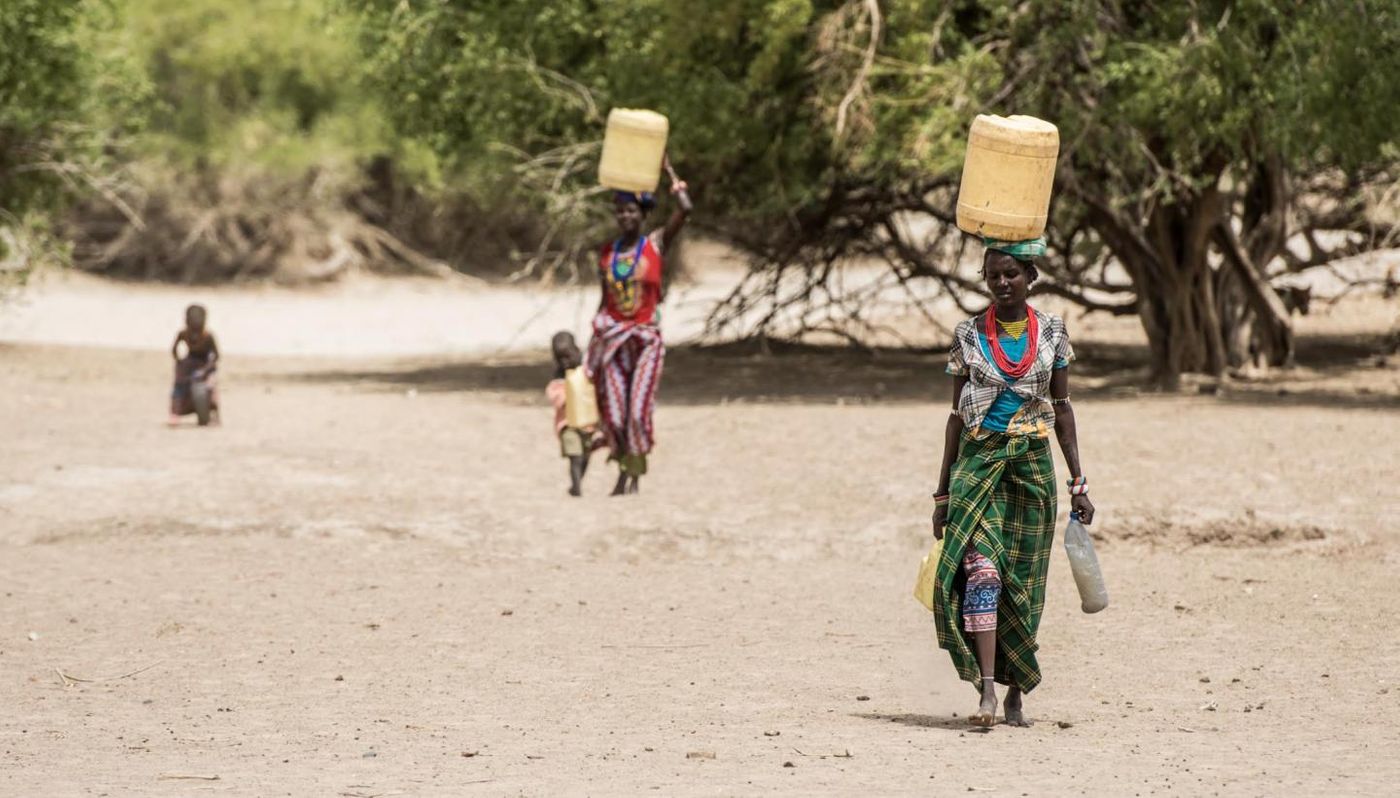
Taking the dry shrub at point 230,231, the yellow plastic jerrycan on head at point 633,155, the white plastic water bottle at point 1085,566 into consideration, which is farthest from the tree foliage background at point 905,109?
the dry shrub at point 230,231

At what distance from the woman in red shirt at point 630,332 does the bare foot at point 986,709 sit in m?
4.86

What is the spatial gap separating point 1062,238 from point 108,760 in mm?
15210

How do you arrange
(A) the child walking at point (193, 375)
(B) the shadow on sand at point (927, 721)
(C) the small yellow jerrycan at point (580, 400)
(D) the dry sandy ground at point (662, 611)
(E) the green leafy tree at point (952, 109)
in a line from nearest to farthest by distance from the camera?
1. (D) the dry sandy ground at point (662, 611)
2. (B) the shadow on sand at point (927, 721)
3. (C) the small yellow jerrycan at point (580, 400)
4. (E) the green leafy tree at point (952, 109)
5. (A) the child walking at point (193, 375)

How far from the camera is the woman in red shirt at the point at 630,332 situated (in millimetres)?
10570

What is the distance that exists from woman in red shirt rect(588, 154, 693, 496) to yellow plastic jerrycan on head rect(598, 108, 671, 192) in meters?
0.11

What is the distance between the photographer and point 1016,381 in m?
5.97

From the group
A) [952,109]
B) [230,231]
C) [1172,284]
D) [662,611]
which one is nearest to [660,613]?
[662,611]

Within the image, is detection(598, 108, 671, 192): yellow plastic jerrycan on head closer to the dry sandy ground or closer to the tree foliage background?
the dry sandy ground

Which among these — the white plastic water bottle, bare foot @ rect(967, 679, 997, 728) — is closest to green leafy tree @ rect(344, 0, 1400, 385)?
the white plastic water bottle

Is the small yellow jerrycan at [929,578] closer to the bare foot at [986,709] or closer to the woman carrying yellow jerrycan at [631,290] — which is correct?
the bare foot at [986,709]

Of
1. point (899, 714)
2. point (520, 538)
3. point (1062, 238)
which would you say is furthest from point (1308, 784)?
point (1062, 238)

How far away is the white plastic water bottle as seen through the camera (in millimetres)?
5988

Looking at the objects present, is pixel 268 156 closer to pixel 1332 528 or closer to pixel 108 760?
pixel 1332 528

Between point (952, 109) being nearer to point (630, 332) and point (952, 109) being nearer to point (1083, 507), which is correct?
point (630, 332)
